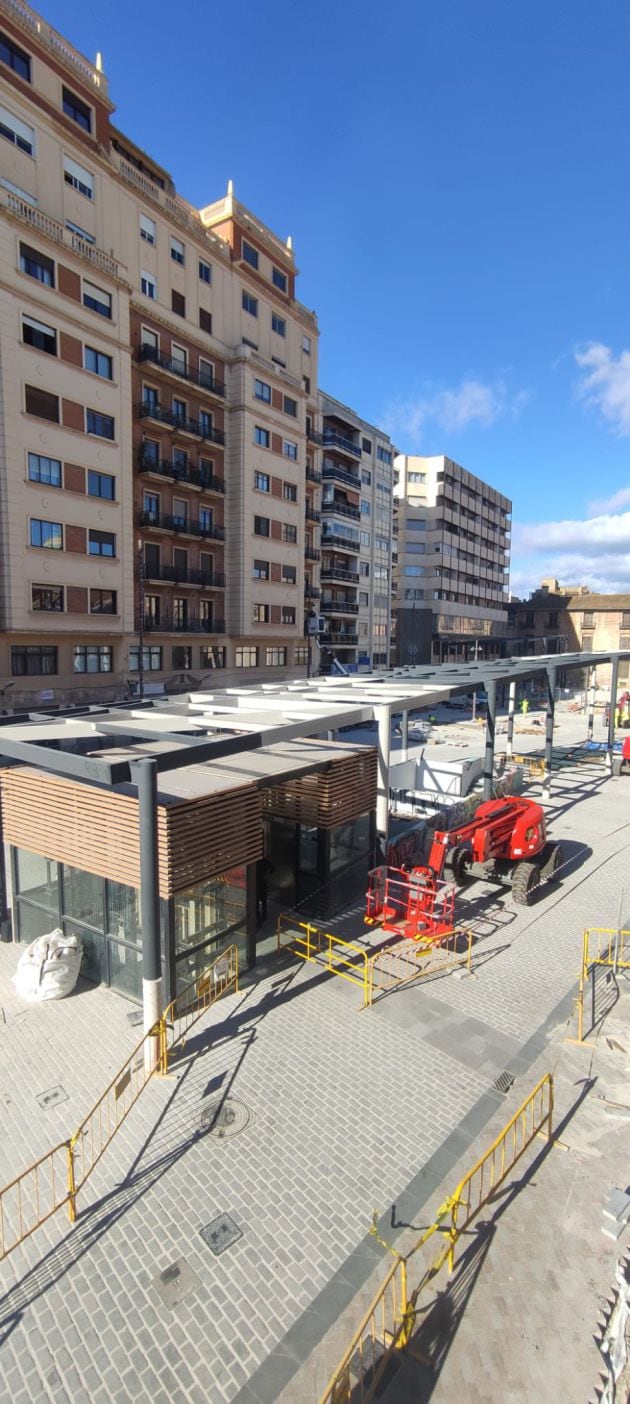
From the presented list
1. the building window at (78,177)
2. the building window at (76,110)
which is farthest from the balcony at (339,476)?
the building window at (76,110)

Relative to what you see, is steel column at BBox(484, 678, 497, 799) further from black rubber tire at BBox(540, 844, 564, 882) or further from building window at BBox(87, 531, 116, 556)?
building window at BBox(87, 531, 116, 556)

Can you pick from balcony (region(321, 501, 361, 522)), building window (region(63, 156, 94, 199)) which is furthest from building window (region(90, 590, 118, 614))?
balcony (region(321, 501, 361, 522))

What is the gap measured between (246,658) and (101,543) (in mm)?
12100

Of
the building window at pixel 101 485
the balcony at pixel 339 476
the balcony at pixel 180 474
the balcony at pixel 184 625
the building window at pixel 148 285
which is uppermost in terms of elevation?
the building window at pixel 148 285

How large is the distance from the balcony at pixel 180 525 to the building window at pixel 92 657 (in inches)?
268

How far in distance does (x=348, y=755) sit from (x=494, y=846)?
450cm

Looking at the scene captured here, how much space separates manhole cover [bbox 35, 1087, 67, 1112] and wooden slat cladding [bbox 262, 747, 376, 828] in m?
6.82

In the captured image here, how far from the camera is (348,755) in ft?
48.9

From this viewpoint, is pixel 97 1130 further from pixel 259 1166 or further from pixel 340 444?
pixel 340 444

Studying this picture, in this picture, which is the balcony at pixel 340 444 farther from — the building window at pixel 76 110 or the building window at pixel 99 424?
the building window at pixel 76 110

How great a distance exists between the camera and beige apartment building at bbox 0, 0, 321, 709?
24719 mm

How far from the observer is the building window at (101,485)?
89.6ft

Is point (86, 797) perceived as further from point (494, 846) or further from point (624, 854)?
point (624, 854)

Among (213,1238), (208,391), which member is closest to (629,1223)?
(213,1238)
